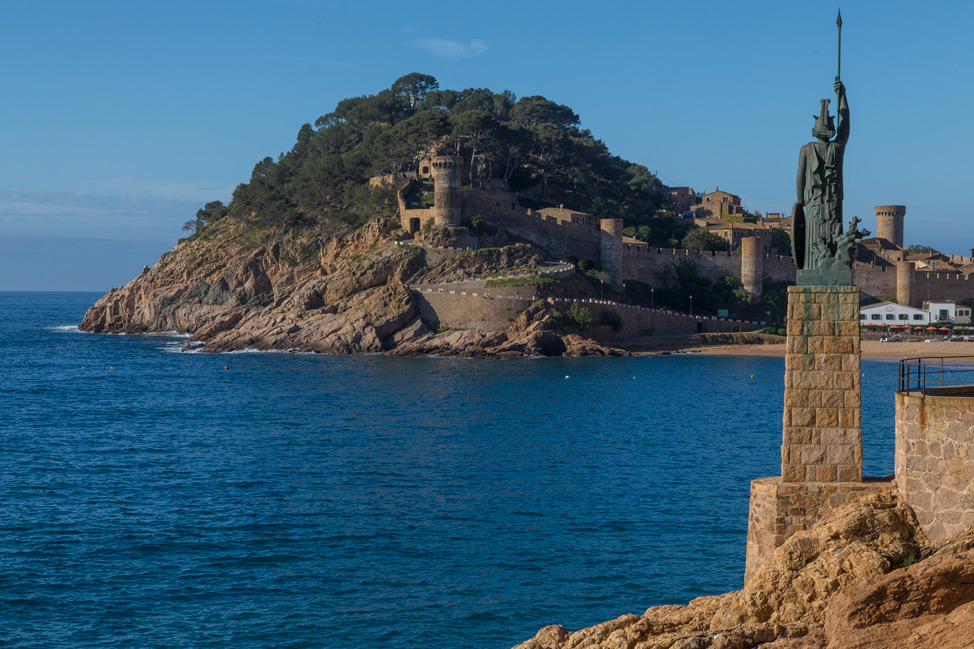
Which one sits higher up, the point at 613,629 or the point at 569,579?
the point at 613,629

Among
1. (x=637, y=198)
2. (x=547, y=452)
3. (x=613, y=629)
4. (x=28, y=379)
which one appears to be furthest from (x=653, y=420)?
(x=637, y=198)

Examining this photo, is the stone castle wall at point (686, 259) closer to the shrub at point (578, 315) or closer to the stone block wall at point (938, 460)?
the shrub at point (578, 315)

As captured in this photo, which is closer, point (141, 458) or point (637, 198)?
point (141, 458)

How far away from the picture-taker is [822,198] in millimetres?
12039

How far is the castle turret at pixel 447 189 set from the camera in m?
77.4

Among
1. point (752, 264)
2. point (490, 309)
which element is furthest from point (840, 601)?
point (752, 264)

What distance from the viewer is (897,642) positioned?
835cm

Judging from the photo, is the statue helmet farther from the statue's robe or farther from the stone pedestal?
the stone pedestal

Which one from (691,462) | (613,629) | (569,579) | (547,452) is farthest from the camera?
(547,452)

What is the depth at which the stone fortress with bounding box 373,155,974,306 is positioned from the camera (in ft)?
260

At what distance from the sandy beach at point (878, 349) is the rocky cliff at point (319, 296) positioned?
399 inches

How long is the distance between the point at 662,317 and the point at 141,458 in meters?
50.5

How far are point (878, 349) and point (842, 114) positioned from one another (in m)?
65.1

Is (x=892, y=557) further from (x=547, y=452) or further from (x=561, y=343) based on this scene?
(x=561, y=343)
